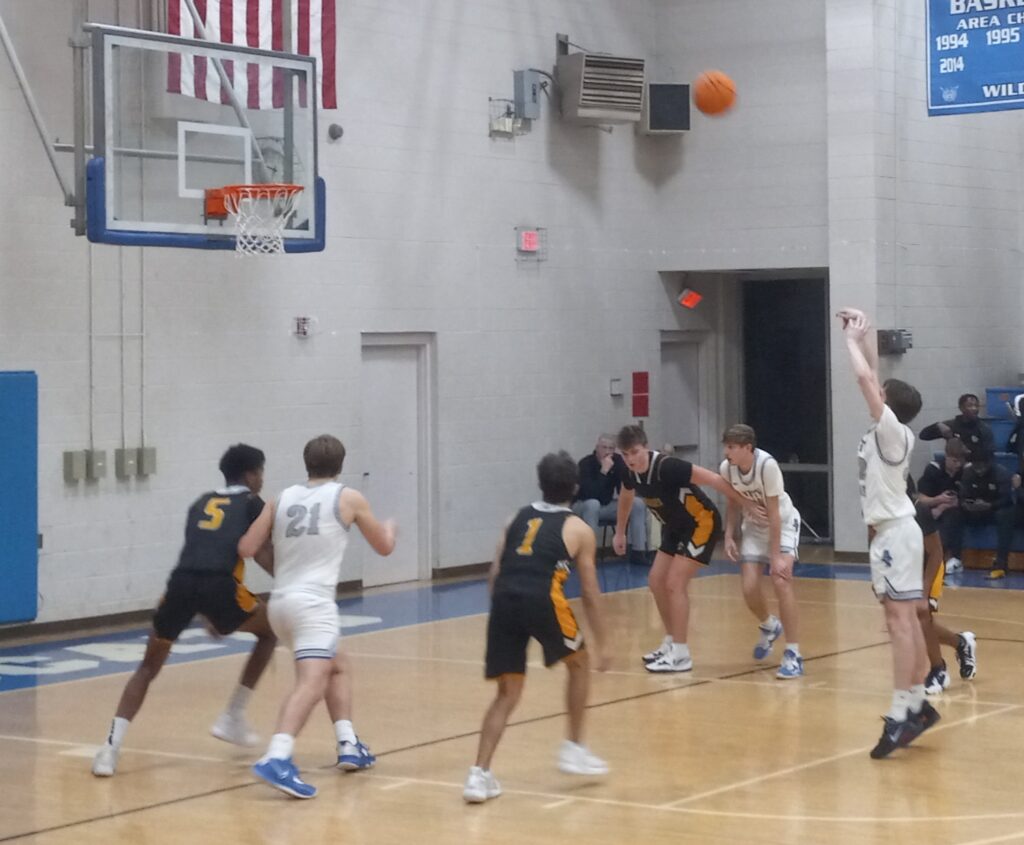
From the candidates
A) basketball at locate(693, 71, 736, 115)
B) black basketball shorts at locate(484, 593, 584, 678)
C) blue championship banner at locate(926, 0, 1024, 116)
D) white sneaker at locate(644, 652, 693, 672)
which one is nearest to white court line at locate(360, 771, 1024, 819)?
black basketball shorts at locate(484, 593, 584, 678)

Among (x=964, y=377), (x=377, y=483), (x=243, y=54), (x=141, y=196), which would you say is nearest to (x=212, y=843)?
(x=141, y=196)

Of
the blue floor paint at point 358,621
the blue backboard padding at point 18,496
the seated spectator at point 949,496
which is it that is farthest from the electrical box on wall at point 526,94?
the blue backboard padding at point 18,496

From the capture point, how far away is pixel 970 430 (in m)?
16.7

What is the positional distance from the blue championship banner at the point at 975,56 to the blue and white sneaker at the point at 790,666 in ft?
20.4

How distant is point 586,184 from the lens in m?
18.4

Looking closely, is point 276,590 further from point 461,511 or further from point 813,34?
point 813,34

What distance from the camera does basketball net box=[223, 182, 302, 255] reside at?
41.9 feet

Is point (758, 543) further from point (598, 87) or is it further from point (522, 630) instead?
point (598, 87)

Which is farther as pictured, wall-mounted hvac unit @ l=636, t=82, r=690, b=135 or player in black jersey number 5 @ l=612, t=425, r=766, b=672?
wall-mounted hvac unit @ l=636, t=82, r=690, b=135

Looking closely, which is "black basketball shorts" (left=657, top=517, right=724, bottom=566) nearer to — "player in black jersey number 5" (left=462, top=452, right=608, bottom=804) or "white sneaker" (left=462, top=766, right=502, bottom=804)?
"player in black jersey number 5" (left=462, top=452, right=608, bottom=804)

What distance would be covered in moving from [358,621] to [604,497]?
14.4ft

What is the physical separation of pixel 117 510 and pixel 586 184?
690 cm

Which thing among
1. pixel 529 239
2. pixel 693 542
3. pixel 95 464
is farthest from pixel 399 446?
pixel 693 542

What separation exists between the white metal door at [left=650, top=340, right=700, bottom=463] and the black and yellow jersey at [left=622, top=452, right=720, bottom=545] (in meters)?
8.25
